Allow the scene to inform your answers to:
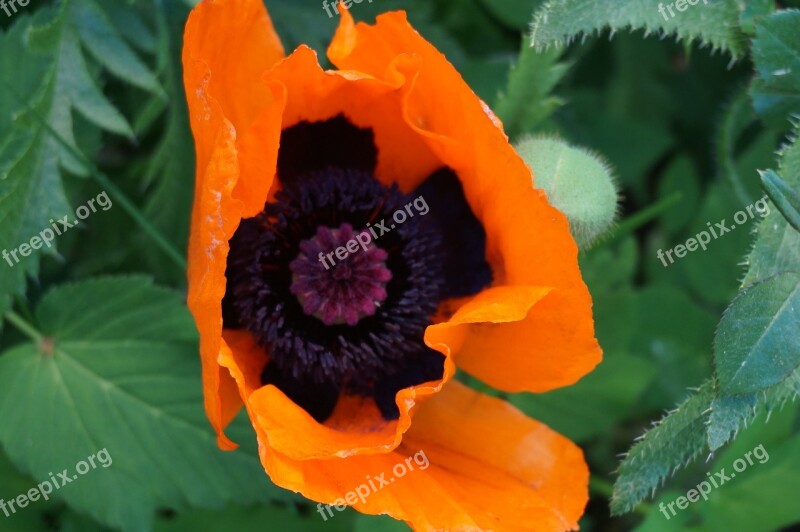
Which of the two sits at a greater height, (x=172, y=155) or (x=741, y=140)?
(x=172, y=155)

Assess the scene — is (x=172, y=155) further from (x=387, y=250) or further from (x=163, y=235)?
(x=387, y=250)

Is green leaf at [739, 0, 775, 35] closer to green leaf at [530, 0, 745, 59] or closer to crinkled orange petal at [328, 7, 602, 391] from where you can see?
green leaf at [530, 0, 745, 59]

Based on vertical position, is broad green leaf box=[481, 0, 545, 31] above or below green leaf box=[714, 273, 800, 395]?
above

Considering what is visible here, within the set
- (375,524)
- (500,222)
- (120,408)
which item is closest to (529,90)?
(500,222)

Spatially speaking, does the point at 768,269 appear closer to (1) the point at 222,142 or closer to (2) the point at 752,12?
(2) the point at 752,12

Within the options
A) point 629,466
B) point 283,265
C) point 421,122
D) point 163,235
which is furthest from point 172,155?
point 629,466

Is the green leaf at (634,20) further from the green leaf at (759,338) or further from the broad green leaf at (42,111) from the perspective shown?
the broad green leaf at (42,111)

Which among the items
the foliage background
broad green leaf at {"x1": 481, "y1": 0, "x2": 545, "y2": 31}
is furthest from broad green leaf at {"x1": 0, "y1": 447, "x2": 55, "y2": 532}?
broad green leaf at {"x1": 481, "y1": 0, "x2": 545, "y2": 31}
